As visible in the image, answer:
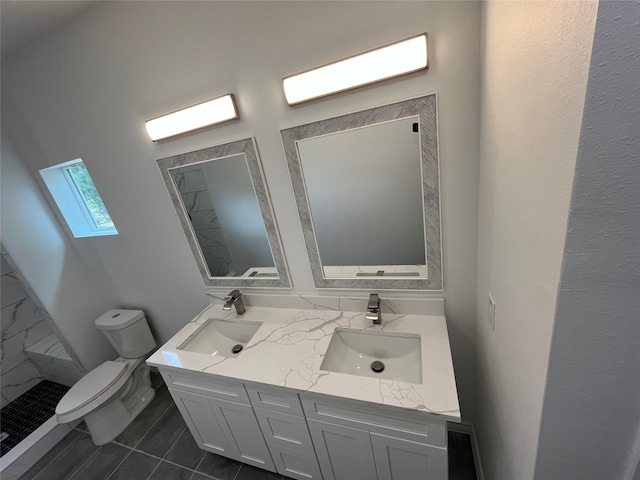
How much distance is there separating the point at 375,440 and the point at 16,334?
3.28 m

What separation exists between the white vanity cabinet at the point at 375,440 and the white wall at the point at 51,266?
2.15m

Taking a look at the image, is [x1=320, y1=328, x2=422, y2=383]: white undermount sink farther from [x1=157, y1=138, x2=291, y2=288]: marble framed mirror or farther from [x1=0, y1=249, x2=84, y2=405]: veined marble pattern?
[x1=0, y1=249, x2=84, y2=405]: veined marble pattern

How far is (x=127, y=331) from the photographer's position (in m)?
1.98

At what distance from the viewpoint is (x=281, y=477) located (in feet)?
4.66

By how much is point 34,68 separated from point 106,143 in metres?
0.61

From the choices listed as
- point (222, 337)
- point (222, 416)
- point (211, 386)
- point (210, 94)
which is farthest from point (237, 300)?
point (210, 94)

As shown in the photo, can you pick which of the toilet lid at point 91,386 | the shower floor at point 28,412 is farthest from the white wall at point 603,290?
the shower floor at point 28,412

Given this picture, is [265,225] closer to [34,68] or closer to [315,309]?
[315,309]

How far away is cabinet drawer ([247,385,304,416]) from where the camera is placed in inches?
42.3

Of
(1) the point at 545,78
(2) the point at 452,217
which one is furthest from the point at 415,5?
(2) the point at 452,217

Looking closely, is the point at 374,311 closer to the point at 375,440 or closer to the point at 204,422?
the point at 375,440

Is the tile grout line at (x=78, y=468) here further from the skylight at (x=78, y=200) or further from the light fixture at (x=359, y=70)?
the light fixture at (x=359, y=70)

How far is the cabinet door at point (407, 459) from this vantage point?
3.09 ft

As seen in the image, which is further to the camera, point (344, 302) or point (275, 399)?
point (344, 302)
